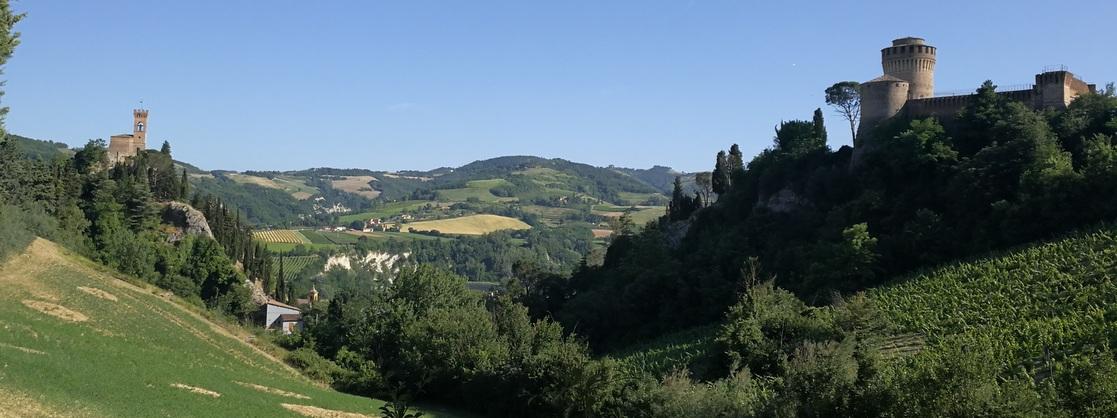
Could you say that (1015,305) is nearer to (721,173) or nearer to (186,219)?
(721,173)

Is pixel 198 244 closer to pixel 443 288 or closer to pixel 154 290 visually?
pixel 154 290

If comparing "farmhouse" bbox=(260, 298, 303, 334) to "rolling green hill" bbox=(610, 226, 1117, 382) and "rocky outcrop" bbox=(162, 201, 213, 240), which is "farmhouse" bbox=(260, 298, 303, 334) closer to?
"rocky outcrop" bbox=(162, 201, 213, 240)

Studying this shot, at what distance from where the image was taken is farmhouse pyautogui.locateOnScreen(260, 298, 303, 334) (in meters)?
87.1

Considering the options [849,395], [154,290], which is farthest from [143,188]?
[849,395]

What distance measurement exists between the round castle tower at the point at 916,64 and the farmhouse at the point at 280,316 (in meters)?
57.6

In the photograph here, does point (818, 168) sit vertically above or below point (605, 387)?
above

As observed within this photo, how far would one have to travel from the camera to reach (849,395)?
27.1 metres

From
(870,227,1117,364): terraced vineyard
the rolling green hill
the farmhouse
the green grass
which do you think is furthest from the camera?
the green grass

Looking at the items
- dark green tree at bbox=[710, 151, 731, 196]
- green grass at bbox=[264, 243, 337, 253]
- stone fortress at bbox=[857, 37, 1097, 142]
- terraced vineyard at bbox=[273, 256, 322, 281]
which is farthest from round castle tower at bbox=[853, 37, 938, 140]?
green grass at bbox=[264, 243, 337, 253]

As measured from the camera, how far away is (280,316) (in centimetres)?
8862

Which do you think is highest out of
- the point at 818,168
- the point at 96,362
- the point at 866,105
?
the point at 866,105

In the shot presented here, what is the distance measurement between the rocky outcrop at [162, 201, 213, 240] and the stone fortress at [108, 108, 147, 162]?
13195 millimetres

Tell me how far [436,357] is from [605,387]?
562 inches

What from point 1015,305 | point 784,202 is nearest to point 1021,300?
point 1015,305
